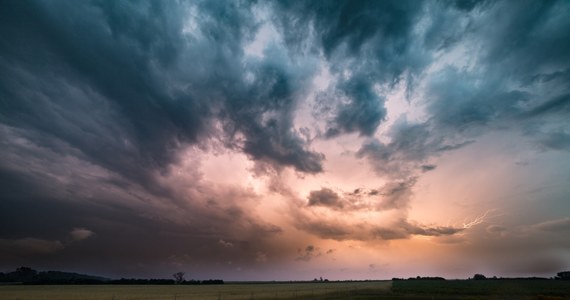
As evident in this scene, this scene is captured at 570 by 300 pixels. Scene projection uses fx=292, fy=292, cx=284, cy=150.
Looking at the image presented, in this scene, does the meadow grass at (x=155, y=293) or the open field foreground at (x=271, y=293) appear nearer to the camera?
the meadow grass at (x=155, y=293)

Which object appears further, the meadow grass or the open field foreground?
the open field foreground

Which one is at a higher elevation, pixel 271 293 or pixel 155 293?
pixel 155 293

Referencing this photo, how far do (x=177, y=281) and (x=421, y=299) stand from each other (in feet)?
534

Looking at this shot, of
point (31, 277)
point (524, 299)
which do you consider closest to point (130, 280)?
point (31, 277)

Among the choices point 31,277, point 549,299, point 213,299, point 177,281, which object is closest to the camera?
point 549,299

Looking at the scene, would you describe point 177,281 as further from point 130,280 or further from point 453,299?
point 453,299

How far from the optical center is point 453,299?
55.3 metres

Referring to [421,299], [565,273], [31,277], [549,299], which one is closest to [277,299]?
[421,299]

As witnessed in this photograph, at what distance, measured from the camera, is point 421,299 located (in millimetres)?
60000

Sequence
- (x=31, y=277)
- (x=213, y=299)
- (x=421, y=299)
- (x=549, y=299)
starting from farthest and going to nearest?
(x=31, y=277) < (x=421, y=299) < (x=213, y=299) < (x=549, y=299)

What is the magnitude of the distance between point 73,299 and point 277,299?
1402 inches

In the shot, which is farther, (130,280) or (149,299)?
(130,280)

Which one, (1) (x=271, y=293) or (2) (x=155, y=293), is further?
(1) (x=271, y=293)

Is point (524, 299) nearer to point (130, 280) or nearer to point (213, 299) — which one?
point (213, 299)
